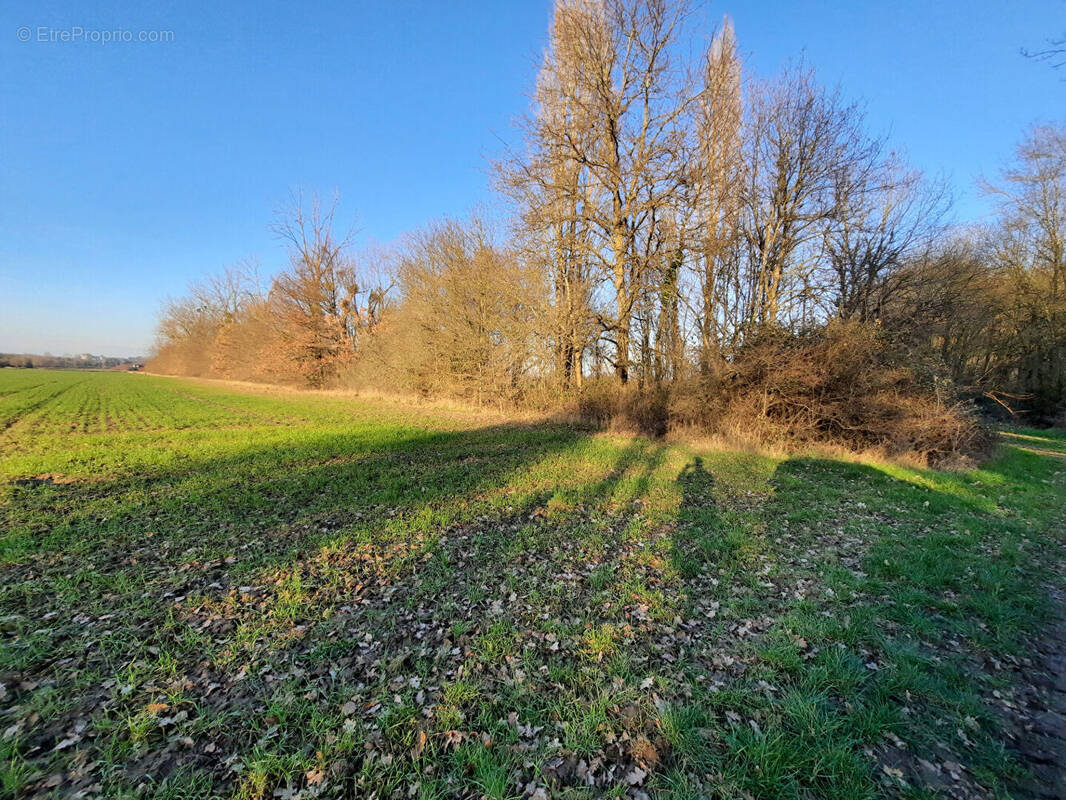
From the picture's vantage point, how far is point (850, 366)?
1191 centimetres

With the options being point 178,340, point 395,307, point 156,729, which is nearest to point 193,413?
point 395,307

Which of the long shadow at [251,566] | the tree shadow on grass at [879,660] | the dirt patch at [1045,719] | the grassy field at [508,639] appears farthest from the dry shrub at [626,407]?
the dirt patch at [1045,719]

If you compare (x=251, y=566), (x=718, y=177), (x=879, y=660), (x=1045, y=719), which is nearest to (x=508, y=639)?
(x=879, y=660)

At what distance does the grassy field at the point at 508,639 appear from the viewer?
2.41m

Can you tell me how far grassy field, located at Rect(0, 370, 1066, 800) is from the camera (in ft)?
7.92

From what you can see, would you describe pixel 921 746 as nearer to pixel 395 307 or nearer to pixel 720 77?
pixel 720 77

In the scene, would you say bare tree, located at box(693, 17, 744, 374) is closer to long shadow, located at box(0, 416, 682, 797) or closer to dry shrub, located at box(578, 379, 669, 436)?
dry shrub, located at box(578, 379, 669, 436)

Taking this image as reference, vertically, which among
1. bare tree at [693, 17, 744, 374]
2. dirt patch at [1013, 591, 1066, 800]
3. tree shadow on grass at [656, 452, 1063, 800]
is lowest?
dirt patch at [1013, 591, 1066, 800]

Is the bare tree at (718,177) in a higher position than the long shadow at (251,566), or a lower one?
higher

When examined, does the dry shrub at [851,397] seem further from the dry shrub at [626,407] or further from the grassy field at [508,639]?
the grassy field at [508,639]

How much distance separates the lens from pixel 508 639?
11.7 ft

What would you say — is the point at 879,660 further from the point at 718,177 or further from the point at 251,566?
the point at 718,177

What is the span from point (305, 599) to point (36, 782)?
1.91 m

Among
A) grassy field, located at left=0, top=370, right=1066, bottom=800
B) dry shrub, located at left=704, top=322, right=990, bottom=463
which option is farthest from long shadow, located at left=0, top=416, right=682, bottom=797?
dry shrub, located at left=704, top=322, right=990, bottom=463
